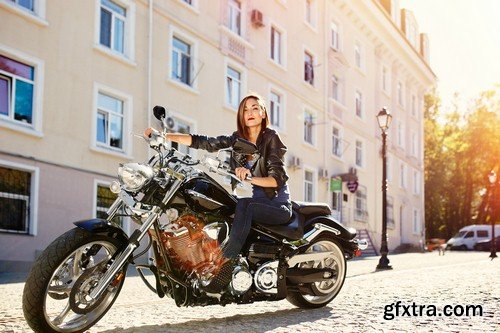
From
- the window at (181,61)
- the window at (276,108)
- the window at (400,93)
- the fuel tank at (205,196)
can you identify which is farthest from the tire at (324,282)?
the window at (400,93)

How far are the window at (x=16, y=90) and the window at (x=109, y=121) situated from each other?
211 centimetres

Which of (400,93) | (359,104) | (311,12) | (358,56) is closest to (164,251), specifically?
(311,12)

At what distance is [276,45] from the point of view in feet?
82.0

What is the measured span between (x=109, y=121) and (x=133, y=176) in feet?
40.8

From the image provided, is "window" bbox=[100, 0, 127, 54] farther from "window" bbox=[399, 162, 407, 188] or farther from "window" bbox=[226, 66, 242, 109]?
"window" bbox=[399, 162, 407, 188]

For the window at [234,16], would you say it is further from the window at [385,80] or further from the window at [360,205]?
the window at [385,80]

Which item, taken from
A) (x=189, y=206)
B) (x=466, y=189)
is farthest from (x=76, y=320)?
(x=466, y=189)

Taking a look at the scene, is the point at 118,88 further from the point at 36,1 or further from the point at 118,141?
the point at 36,1

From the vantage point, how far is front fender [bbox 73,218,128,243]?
4520 millimetres

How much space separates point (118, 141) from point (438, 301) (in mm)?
11868

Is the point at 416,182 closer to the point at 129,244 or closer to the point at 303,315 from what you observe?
the point at 303,315

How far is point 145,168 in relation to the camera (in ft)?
15.7

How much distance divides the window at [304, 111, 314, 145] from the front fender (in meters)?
22.5

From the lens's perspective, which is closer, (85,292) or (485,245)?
(85,292)
